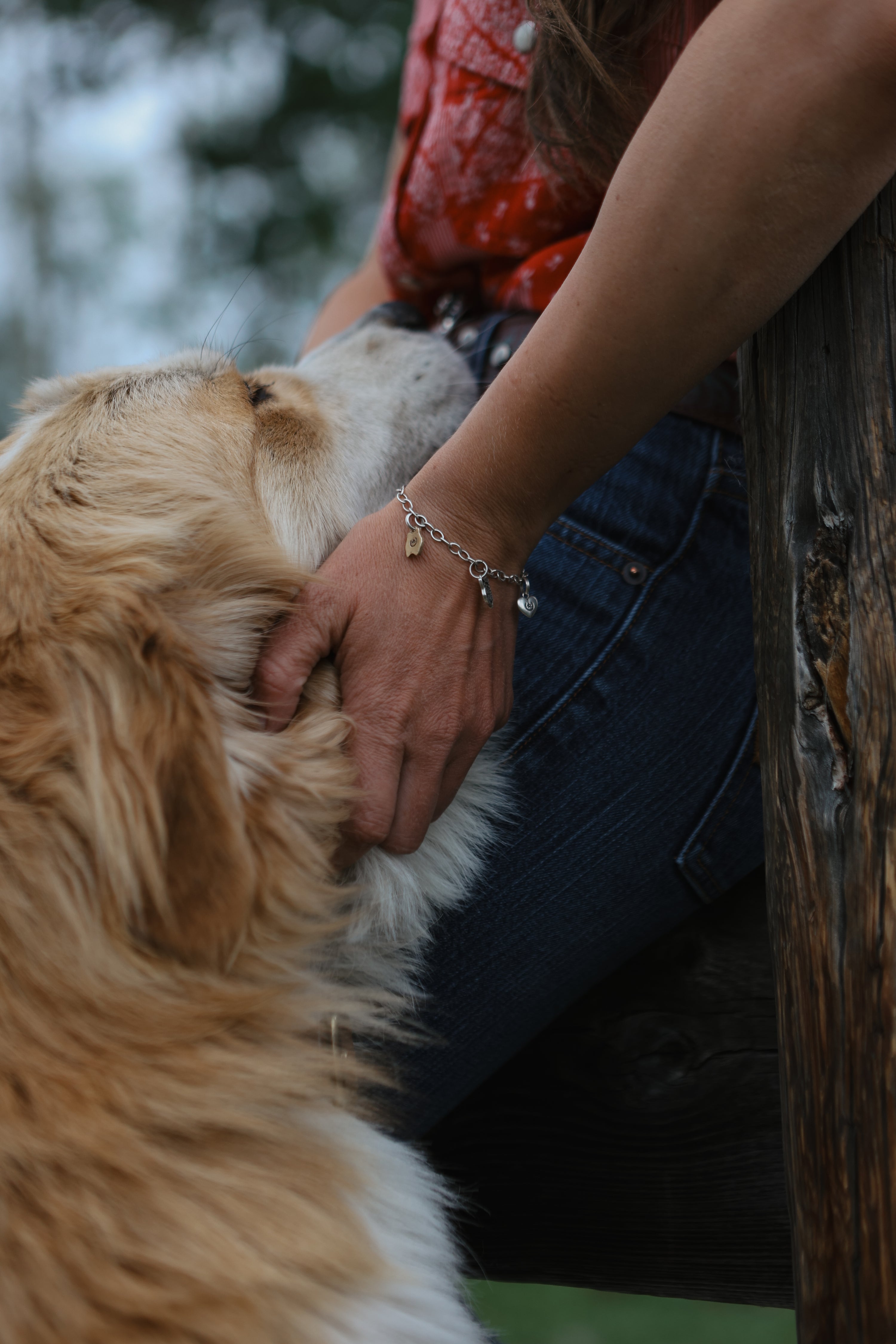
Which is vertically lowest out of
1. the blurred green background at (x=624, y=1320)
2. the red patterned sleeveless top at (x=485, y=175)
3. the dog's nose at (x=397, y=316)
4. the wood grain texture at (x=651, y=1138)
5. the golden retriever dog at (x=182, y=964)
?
the blurred green background at (x=624, y=1320)

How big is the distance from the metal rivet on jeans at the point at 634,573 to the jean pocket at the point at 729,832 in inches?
9.1

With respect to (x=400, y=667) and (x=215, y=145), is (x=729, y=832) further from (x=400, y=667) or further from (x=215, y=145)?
(x=215, y=145)

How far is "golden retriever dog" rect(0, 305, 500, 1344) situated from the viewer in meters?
0.83

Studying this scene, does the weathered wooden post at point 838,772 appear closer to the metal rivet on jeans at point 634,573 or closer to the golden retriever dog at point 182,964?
the metal rivet on jeans at point 634,573

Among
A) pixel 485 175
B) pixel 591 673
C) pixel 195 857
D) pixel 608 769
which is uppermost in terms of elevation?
pixel 485 175

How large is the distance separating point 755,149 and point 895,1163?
2.75ft

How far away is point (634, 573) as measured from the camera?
125 cm

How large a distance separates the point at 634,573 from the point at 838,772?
0.47 metres

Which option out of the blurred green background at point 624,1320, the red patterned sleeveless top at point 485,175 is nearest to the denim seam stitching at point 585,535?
the red patterned sleeveless top at point 485,175

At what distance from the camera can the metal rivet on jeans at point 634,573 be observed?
49.0 inches

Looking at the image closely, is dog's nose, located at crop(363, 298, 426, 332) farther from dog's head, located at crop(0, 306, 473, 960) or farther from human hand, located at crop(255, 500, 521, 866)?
human hand, located at crop(255, 500, 521, 866)

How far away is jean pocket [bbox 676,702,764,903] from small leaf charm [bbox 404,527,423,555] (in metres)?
0.53

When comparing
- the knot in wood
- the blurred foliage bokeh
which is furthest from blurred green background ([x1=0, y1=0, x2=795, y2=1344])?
the knot in wood

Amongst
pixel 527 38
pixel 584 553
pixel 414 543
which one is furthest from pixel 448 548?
pixel 527 38
